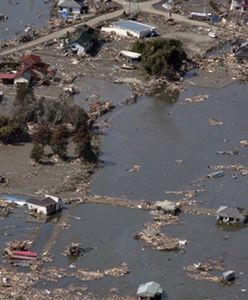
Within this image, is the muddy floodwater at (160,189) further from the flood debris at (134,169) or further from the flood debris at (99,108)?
the flood debris at (99,108)

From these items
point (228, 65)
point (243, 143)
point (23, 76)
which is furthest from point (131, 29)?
point (243, 143)

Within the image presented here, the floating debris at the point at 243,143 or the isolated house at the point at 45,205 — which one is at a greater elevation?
the isolated house at the point at 45,205

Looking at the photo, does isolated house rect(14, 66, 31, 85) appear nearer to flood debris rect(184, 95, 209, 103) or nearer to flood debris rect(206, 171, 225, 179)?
flood debris rect(184, 95, 209, 103)

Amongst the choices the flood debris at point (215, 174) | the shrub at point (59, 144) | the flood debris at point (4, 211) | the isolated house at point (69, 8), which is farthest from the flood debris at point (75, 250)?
the isolated house at point (69, 8)

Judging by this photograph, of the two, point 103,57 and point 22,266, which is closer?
point 22,266

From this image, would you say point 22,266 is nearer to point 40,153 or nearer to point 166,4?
point 40,153

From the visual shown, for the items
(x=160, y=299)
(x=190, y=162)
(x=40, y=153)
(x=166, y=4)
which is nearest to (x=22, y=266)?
(x=160, y=299)

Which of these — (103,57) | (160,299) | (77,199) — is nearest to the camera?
(160,299)
